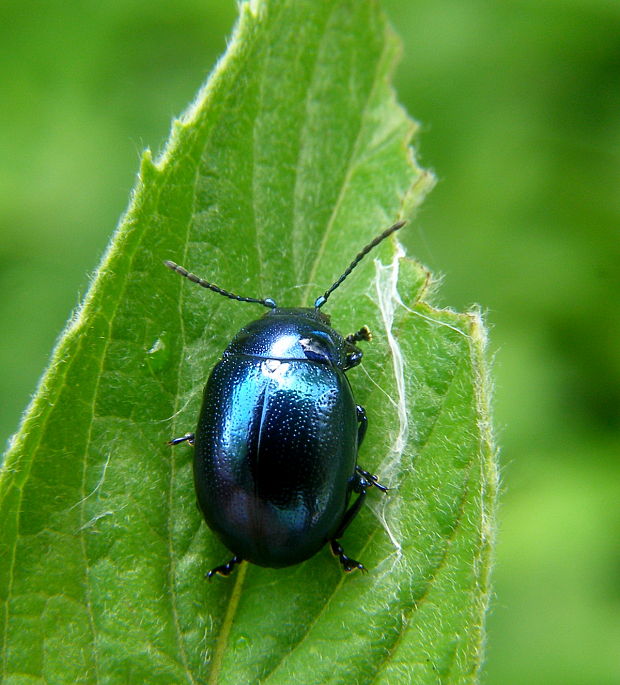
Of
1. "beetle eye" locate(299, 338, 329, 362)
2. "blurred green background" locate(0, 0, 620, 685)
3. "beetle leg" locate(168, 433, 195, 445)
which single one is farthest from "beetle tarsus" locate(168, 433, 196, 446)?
"blurred green background" locate(0, 0, 620, 685)

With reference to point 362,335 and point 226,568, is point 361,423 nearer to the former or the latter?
point 362,335

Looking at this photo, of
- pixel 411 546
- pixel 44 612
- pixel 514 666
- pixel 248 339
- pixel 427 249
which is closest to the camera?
pixel 44 612

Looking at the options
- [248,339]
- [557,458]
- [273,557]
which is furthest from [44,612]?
[557,458]

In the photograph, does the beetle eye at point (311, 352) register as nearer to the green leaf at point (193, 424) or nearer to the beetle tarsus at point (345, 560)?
the green leaf at point (193, 424)

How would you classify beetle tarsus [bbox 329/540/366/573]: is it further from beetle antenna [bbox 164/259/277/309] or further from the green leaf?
beetle antenna [bbox 164/259/277/309]

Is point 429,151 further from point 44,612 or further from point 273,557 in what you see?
point 44,612
